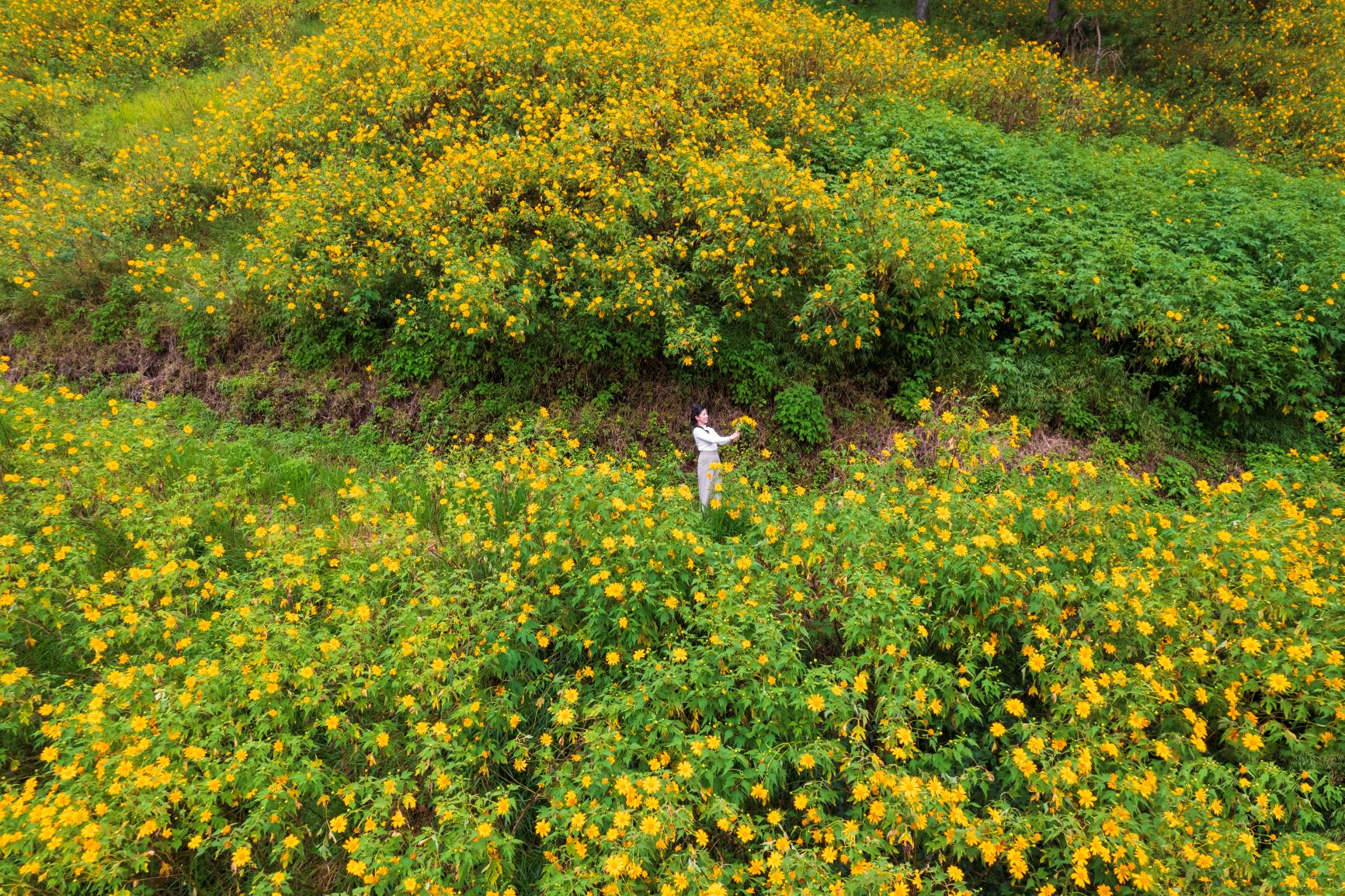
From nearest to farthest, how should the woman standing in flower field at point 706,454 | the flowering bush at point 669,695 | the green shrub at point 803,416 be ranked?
the flowering bush at point 669,695, the woman standing in flower field at point 706,454, the green shrub at point 803,416

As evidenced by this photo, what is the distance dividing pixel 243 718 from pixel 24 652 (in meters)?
1.63

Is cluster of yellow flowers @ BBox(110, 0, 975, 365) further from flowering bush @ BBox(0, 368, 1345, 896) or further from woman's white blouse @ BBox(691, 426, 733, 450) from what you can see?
flowering bush @ BBox(0, 368, 1345, 896)

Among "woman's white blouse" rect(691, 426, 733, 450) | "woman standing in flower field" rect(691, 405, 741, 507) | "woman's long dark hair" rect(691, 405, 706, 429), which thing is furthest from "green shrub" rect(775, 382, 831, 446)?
"woman's white blouse" rect(691, 426, 733, 450)

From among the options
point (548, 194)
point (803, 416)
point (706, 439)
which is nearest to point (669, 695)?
point (706, 439)

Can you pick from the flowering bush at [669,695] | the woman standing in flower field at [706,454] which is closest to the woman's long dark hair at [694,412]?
the woman standing in flower field at [706,454]

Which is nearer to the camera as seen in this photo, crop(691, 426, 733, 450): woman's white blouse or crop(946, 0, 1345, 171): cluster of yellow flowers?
crop(691, 426, 733, 450): woman's white blouse

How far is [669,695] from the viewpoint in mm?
3307

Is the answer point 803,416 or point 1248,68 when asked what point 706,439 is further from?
point 1248,68

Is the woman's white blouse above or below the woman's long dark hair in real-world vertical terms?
above

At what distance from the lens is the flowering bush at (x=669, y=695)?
2830 millimetres

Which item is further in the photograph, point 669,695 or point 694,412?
point 694,412

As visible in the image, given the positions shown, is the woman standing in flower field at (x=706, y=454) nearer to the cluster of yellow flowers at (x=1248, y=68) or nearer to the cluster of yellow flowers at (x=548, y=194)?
the cluster of yellow flowers at (x=548, y=194)

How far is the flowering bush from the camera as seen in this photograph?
2.83m

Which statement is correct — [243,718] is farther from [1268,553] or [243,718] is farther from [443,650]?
[1268,553]
